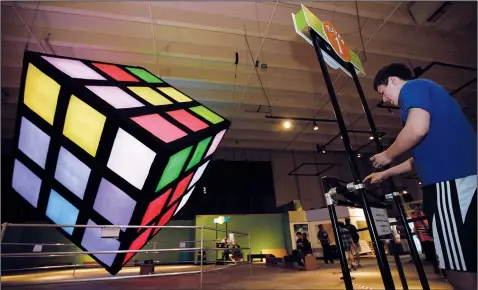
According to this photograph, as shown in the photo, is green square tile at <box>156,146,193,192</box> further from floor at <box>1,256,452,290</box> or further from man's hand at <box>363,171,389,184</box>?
man's hand at <box>363,171,389,184</box>

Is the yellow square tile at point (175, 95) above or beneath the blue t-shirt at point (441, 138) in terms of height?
above

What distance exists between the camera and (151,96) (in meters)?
3.04

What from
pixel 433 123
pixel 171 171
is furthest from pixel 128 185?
pixel 433 123

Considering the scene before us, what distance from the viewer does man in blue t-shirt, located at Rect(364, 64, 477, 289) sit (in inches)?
31.7

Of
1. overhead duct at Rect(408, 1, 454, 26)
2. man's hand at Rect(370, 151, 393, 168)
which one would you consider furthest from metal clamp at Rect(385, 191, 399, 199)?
overhead duct at Rect(408, 1, 454, 26)

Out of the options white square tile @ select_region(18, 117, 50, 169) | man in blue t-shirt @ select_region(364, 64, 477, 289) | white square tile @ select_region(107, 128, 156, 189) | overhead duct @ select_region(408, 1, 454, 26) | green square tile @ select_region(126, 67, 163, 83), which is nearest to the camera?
man in blue t-shirt @ select_region(364, 64, 477, 289)

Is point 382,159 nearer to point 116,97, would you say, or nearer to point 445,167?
point 445,167

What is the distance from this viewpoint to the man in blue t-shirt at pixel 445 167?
80cm

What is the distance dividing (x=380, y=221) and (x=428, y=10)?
6200mm

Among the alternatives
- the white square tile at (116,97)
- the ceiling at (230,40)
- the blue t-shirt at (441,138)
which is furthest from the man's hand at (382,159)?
the ceiling at (230,40)

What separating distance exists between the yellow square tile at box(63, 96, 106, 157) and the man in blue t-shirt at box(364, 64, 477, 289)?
7.95 ft

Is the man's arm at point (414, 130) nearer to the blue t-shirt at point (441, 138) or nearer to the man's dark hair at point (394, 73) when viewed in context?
the blue t-shirt at point (441, 138)

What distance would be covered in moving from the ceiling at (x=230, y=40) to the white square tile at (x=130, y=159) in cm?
358

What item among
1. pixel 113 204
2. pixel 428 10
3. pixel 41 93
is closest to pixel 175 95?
pixel 41 93
